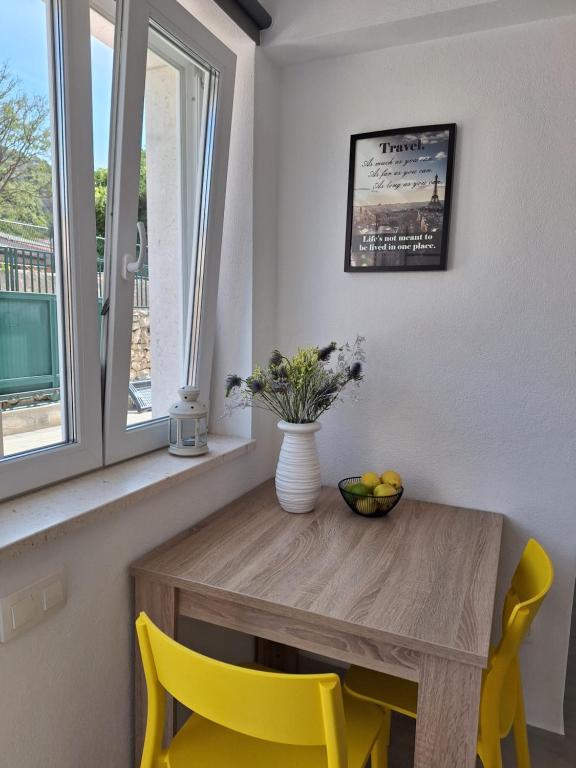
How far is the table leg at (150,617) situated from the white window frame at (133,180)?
14.6 inches

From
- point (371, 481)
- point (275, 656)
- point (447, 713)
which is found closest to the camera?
point (447, 713)

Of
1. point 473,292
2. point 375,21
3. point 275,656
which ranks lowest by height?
point 275,656

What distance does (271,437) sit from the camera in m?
2.08

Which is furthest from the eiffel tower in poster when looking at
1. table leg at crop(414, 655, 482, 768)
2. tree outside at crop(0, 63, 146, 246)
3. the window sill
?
table leg at crop(414, 655, 482, 768)

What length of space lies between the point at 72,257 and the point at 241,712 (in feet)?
3.44

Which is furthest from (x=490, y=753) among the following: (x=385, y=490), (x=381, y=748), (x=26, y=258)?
(x=26, y=258)

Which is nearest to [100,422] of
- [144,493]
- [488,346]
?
[144,493]

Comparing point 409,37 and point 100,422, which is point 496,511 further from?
point 409,37

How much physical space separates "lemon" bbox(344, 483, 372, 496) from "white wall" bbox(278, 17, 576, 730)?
0.29 metres

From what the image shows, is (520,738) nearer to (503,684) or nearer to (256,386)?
(503,684)

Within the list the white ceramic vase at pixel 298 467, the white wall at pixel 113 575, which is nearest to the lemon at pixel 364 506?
the white ceramic vase at pixel 298 467

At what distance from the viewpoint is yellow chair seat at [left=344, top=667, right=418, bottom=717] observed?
53.5 inches

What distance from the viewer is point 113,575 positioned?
1295 millimetres

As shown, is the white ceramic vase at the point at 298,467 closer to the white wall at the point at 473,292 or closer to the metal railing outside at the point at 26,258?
the white wall at the point at 473,292
